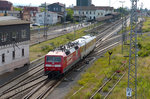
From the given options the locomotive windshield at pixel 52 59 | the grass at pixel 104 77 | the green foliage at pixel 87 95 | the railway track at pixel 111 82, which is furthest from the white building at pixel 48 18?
the green foliage at pixel 87 95

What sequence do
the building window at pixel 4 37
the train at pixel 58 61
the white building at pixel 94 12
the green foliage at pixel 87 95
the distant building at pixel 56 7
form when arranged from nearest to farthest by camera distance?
the green foliage at pixel 87 95 → the train at pixel 58 61 → the building window at pixel 4 37 → the white building at pixel 94 12 → the distant building at pixel 56 7

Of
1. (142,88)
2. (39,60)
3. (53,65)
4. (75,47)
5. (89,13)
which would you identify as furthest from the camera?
(89,13)

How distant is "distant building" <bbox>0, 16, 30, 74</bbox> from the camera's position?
23.7 meters

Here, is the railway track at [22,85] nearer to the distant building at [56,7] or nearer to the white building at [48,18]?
the white building at [48,18]

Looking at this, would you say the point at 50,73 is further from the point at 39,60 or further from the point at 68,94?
the point at 39,60

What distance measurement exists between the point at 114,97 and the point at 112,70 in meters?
7.60

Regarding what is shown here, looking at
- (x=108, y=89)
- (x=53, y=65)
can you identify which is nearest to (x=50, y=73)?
(x=53, y=65)

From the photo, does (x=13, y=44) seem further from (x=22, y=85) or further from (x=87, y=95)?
(x=87, y=95)

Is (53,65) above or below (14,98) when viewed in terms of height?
above

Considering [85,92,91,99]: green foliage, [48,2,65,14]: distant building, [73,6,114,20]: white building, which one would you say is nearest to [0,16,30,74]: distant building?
[85,92,91,99]: green foliage

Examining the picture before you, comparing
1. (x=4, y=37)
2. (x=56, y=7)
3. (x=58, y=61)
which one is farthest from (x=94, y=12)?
(x=58, y=61)

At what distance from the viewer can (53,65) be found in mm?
21406

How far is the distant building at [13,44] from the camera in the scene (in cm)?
2370

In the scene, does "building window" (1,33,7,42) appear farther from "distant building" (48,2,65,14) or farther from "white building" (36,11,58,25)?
"distant building" (48,2,65,14)
